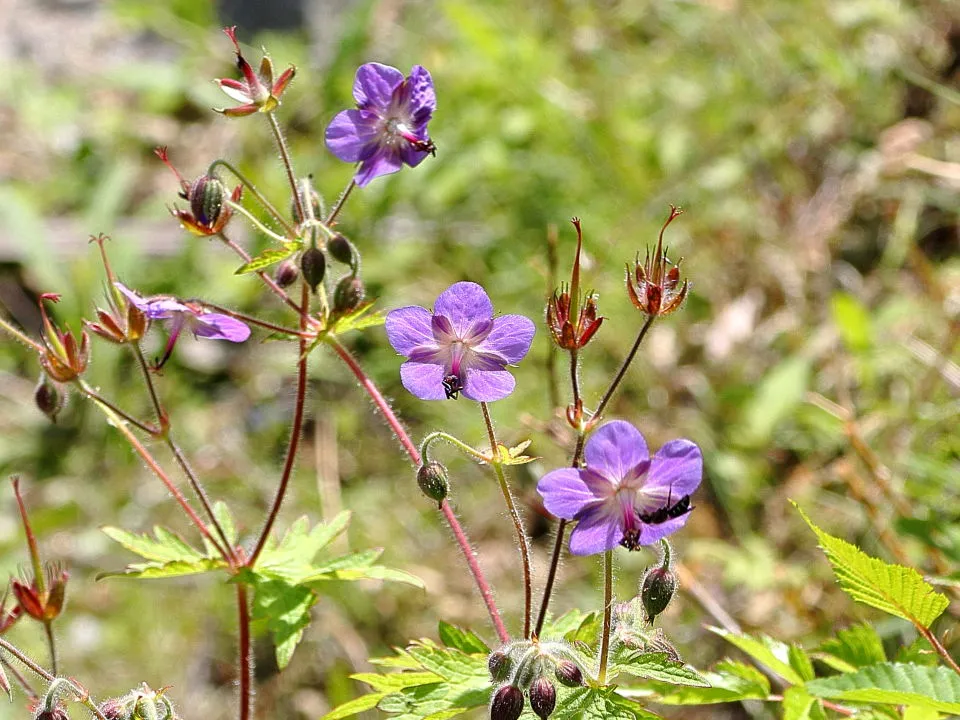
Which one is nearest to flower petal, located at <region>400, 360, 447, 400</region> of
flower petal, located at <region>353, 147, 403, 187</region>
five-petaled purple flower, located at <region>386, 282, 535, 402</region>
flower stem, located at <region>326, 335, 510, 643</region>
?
five-petaled purple flower, located at <region>386, 282, 535, 402</region>

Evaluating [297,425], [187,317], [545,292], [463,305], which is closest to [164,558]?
[297,425]

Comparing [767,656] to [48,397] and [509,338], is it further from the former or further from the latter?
[48,397]

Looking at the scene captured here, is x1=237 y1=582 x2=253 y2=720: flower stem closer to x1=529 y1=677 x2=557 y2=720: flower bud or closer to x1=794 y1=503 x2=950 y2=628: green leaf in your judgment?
x1=529 y1=677 x2=557 y2=720: flower bud

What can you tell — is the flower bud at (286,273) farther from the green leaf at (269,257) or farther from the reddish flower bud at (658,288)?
the reddish flower bud at (658,288)

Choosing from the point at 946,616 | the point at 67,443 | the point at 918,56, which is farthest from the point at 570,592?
the point at 918,56

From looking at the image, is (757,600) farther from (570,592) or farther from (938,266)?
(938,266)

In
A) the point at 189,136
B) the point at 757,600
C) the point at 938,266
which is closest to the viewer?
the point at 757,600

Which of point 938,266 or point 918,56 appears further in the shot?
point 918,56
